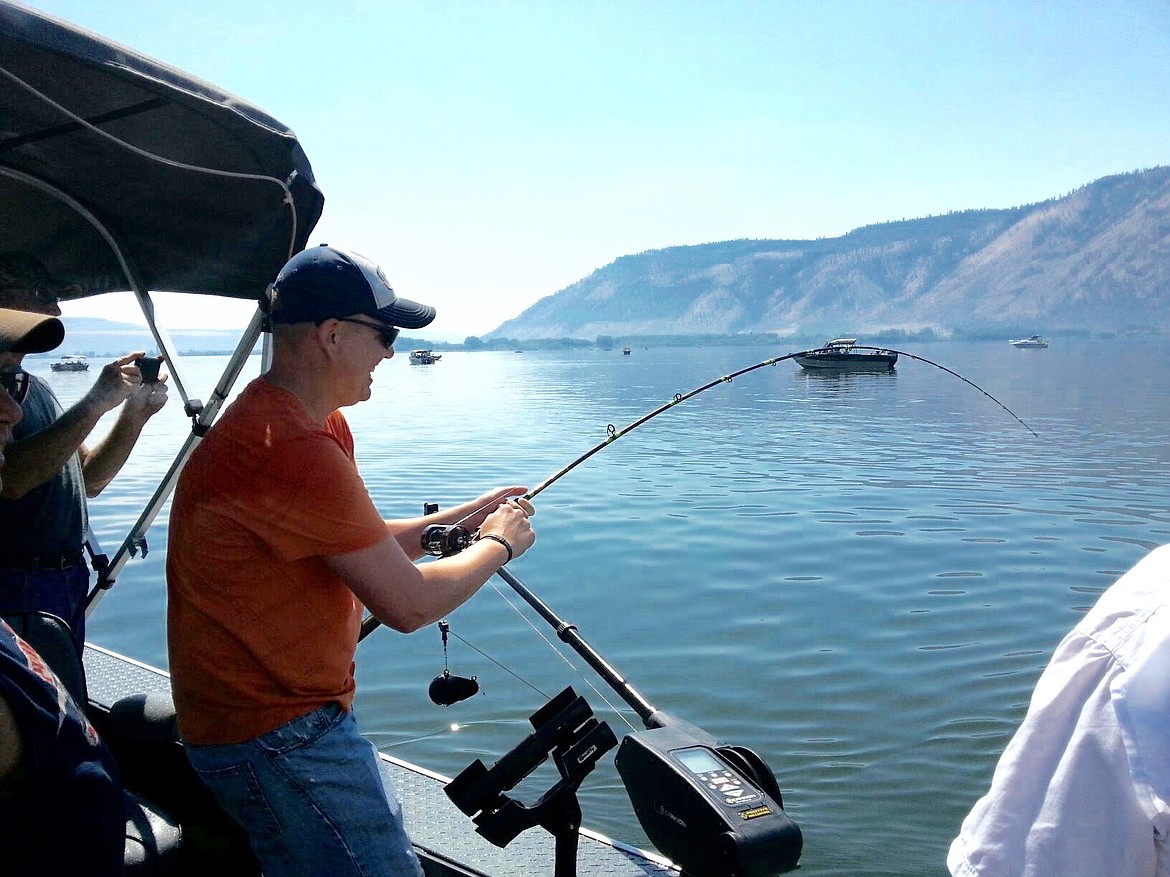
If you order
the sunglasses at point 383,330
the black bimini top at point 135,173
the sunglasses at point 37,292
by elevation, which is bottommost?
the sunglasses at point 383,330

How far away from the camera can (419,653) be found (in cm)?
861

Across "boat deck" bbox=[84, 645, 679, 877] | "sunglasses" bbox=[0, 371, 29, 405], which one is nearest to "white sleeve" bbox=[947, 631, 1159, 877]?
"boat deck" bbox=[84, 645, 679, 877]

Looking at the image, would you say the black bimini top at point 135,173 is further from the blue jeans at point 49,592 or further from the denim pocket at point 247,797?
the denim pocket at point 247,797

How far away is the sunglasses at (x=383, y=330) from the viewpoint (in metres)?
2.25

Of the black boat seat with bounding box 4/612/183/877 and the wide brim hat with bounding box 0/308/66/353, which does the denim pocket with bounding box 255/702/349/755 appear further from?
the wide brim hat with bounding box 0/308/66/353

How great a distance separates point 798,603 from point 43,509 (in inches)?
298

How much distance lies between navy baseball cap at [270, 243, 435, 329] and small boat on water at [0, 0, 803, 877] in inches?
38.4

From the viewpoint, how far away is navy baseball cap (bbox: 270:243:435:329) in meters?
2.21

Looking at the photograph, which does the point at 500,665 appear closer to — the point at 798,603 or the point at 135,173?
the point at 798,603

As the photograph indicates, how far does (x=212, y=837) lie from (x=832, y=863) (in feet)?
11.2

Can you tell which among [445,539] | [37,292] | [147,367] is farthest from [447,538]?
Answer: [37,292]

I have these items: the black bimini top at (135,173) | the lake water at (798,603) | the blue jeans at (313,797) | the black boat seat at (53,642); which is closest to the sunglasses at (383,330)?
the blue jeans at (313,797)

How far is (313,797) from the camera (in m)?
2.15

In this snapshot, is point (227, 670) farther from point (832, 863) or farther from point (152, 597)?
point (152, 597)
